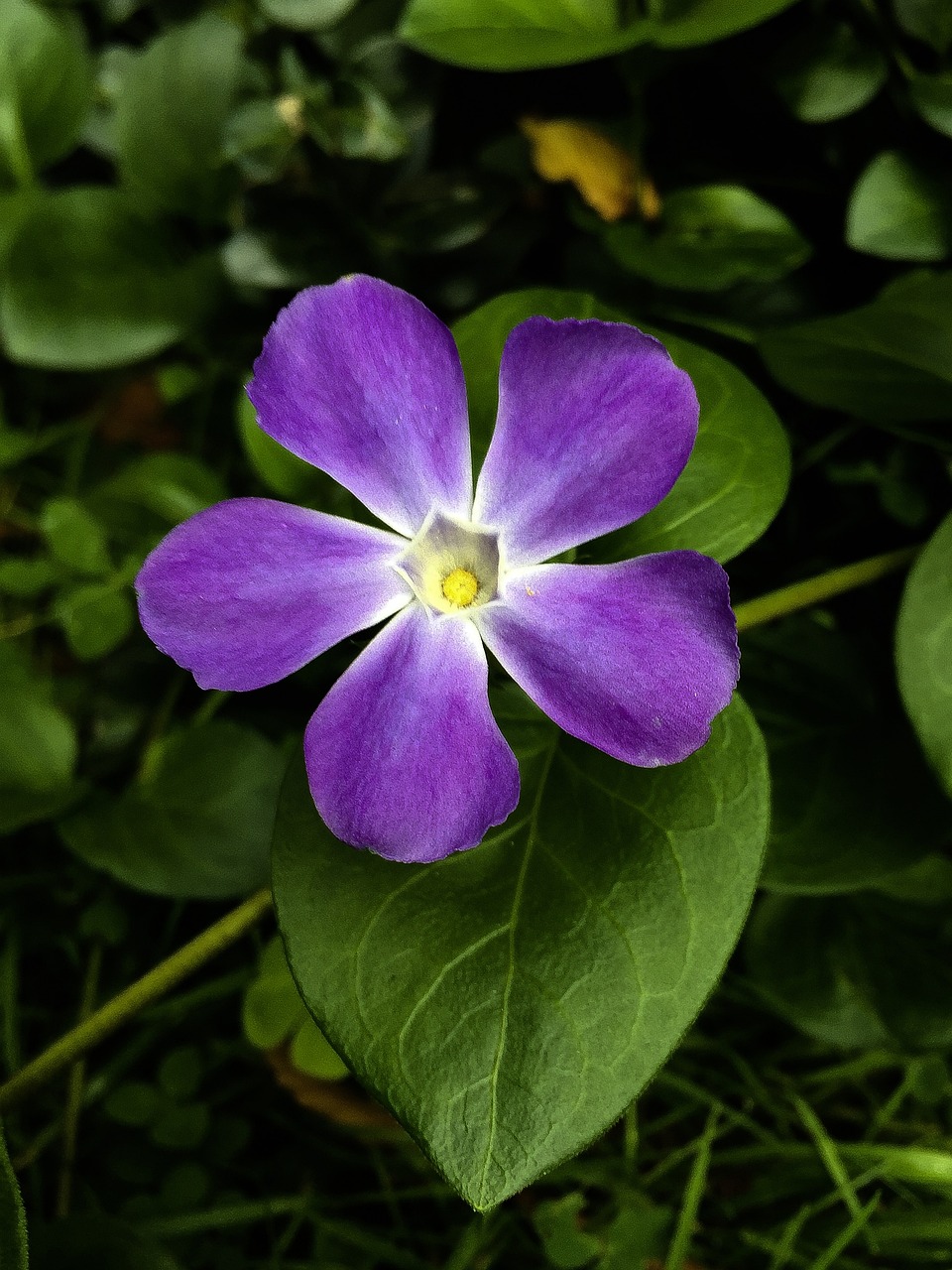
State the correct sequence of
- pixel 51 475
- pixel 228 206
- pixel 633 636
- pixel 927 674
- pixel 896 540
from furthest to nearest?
pixel 51 475 < pixel 228 206 < pixel 896 540 < pixel 927 674 < pixel 633 636

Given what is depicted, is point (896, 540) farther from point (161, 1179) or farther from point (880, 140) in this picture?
point (161, 1179)

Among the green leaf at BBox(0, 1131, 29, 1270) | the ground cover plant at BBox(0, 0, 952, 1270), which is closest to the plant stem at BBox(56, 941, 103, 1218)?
the ground cover plant at BBox(0, 0, 952, 1270)

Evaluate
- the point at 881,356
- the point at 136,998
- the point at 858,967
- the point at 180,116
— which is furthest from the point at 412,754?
the point at 180,116

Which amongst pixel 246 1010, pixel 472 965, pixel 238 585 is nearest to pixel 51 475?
pixel 246 1010

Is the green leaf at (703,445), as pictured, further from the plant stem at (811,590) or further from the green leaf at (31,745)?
the green leaf at (31,745)

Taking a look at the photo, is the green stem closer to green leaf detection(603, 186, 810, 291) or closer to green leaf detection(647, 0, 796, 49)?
green leaf detection(603, 186, 810, 291)

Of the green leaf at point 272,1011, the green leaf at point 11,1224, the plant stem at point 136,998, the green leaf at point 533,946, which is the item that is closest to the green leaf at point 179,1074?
the green leaf at point 272,1011
